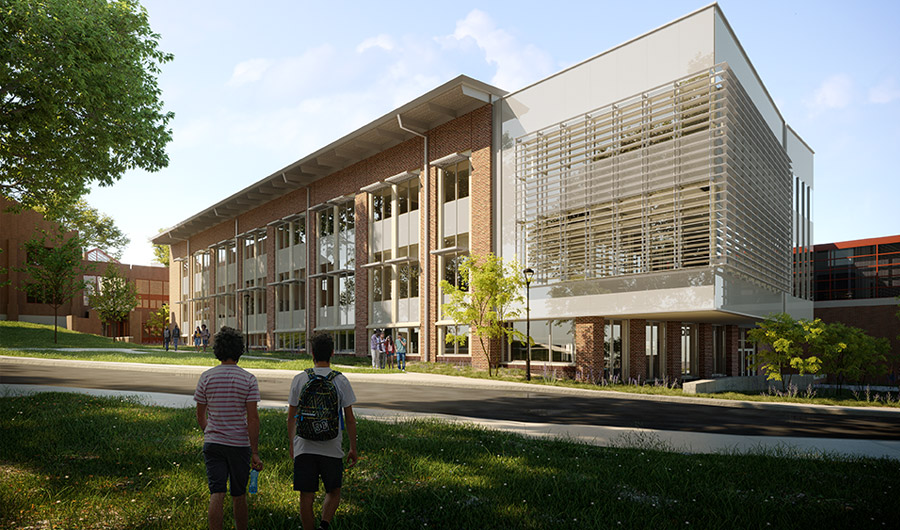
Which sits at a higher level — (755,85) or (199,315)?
(755,85)

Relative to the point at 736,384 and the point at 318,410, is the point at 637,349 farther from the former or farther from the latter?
the point at 318,410

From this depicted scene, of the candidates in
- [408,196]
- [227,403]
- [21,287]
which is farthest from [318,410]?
[21,287]

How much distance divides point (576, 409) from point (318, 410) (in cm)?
1141

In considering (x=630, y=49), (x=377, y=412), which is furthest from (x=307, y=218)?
(x=377, y=412)

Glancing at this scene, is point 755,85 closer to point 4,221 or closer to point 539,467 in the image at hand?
point 539,467

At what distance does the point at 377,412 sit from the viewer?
42.4ft

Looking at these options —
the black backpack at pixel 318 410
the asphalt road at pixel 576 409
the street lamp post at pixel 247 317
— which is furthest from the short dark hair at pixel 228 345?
the street lamp post at pixel 247 317

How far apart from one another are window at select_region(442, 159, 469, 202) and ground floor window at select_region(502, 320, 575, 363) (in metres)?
6.80

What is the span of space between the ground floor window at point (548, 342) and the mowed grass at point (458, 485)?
53.2 ft

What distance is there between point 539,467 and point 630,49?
776 inches

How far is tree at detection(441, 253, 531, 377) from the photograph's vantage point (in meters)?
25.2

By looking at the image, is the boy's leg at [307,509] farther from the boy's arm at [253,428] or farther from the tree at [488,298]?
the tree at [488,298]

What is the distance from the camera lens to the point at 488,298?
1003 inches

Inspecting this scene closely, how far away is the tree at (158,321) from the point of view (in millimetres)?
82056
